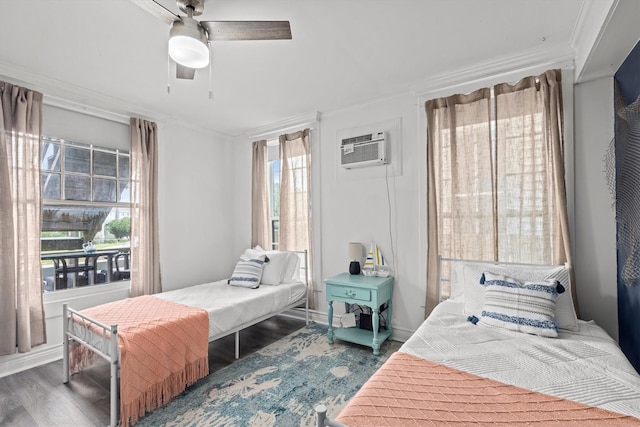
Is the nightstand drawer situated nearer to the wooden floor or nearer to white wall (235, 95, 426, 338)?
white wall (235, 95, 426, 338)

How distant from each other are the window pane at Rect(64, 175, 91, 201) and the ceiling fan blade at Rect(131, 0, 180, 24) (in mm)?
2367

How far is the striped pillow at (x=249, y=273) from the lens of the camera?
3402 mm

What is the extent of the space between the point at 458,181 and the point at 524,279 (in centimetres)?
104

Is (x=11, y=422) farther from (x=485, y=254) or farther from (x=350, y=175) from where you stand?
(x=485, y=254)

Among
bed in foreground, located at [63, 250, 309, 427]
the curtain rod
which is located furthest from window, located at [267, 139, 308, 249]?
the curtain rod

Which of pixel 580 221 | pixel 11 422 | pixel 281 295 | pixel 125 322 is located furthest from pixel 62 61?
pixel 580 221

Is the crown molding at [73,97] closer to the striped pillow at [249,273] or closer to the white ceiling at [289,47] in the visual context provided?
the white ceiling at [289,47]

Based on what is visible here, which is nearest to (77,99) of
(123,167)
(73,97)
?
(73,97)

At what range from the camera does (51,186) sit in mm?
2932

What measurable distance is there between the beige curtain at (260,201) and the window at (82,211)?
5.03ft

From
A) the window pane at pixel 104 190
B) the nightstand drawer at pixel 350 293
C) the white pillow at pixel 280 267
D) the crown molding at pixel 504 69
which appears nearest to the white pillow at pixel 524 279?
the nightstand drawer at pixel 350 293

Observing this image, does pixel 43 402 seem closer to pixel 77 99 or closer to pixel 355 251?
pixel 77 99

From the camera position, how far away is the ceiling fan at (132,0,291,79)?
163 cm

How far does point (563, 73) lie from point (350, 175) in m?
2.06
